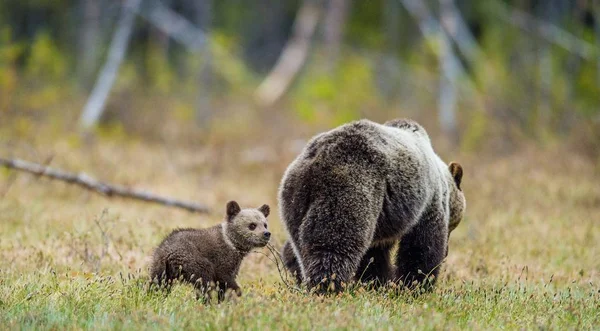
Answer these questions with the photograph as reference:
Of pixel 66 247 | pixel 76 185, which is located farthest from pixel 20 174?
pixel 66 247

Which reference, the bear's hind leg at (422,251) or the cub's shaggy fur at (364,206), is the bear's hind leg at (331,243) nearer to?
the cub's shaggy fur at (364,206)

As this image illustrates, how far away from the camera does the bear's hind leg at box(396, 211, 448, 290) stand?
745 cm

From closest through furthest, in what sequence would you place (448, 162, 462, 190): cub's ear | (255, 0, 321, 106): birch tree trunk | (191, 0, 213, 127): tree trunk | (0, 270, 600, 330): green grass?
(0, 270, 600, 330): green grass, (448, 162, 462, 190): cub's ear, (191, 0, 213, 127): tree trunk, (255, 0, 321, 106): birch tree trunk

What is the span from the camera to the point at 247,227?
7016 millimetres

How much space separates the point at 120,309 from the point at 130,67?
89.6ft

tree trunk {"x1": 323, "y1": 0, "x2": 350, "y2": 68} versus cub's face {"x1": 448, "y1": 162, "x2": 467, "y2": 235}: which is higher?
tree trunk {"x1": 323, "y1": 0, "x2": 350, "y2": 68}

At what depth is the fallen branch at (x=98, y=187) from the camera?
1310cm

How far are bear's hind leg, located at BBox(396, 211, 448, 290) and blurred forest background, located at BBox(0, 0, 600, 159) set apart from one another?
1186cm

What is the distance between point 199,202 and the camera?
14.5 metres

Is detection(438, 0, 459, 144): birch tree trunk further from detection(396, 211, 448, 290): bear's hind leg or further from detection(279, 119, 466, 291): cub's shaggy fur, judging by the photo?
detection(396, 211, 448, 290): bear's hind leg

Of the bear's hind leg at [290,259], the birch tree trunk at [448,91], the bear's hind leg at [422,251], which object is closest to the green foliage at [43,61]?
the birch tree trunk at [448,91]

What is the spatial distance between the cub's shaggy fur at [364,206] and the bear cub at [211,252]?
0.35 meters

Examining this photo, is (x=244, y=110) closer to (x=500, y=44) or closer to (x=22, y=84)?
(x=22, y=84)

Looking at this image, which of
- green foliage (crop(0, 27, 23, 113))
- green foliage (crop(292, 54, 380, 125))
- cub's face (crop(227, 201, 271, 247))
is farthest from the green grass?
green foliage (crop(292, 54, 380, 125))
